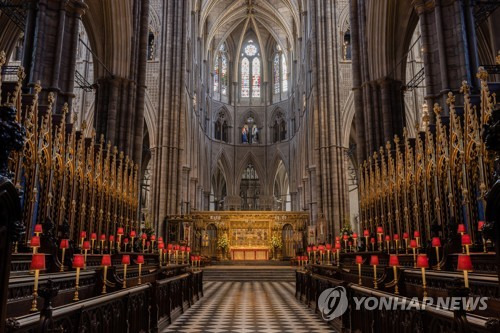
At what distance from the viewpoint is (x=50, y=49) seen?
→ 37.4 ft

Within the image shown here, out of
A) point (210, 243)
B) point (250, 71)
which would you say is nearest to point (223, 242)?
point (210, 243)

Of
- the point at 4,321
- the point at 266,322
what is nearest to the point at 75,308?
the point at 4,321

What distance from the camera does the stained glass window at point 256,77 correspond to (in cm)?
4753

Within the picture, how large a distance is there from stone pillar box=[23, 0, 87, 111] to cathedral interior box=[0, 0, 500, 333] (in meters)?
0.04

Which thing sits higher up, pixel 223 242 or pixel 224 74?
pixel 224 74

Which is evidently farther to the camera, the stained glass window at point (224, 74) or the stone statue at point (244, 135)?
the stained glass window at point (224, 74)

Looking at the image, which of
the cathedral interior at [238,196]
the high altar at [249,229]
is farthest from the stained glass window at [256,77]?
the high altar at [249,229]

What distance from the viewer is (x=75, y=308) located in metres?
3.46

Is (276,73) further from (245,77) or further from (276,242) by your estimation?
(276,242)

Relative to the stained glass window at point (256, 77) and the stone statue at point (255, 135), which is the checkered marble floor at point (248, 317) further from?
the stained glass window at point (256, 77)

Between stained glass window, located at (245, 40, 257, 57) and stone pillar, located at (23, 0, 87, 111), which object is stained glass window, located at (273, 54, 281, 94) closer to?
stained glass window, located at (245, 40, 257, 57)

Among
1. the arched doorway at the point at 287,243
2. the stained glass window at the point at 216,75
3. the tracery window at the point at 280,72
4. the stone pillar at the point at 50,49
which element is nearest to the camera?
the stone pillar at the point at 50,49

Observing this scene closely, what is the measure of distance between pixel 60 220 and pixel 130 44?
30.6 ft

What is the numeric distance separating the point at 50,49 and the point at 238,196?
33202 millimetres
